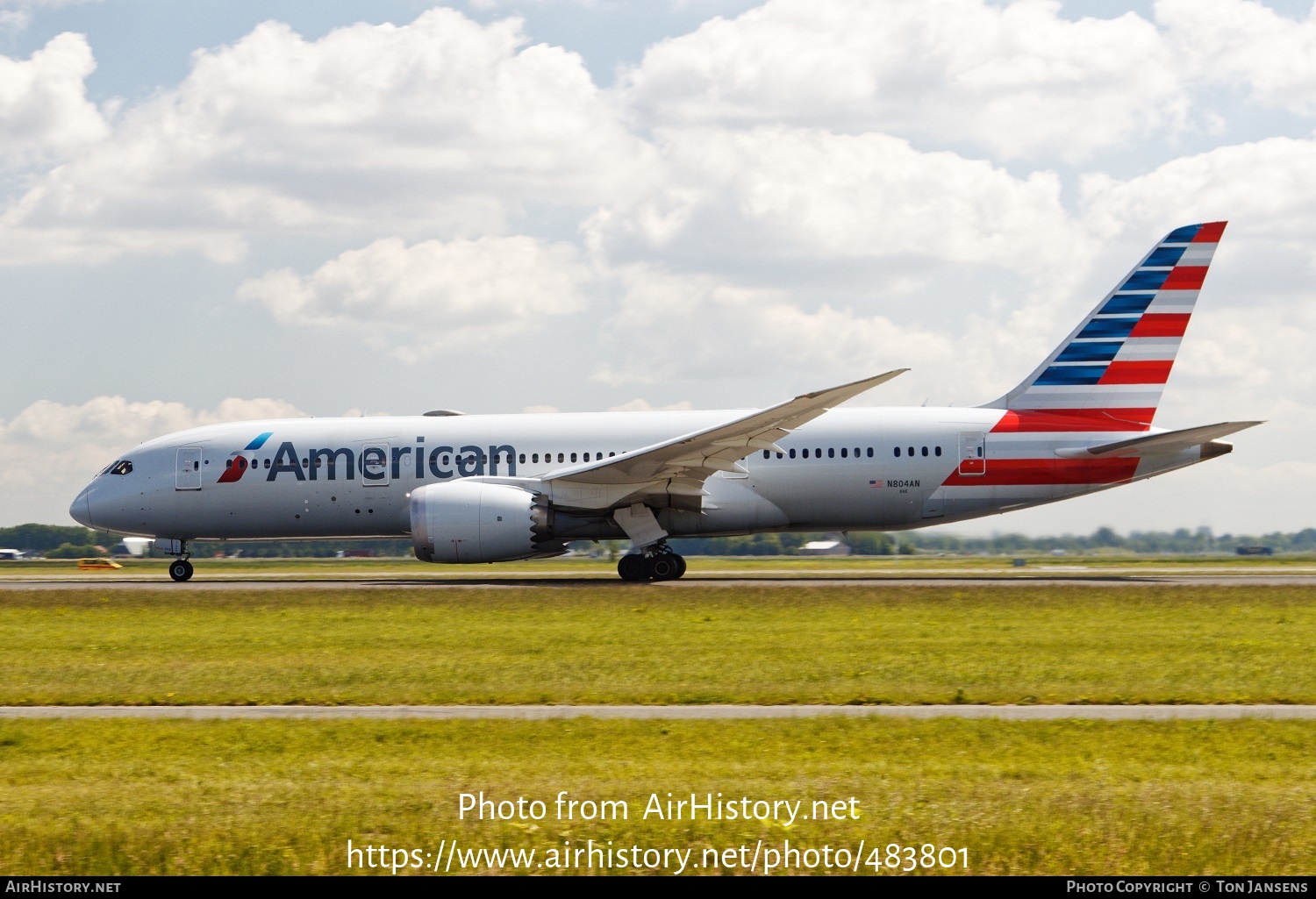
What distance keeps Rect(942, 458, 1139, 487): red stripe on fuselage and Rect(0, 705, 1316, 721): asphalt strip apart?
54.2 ft

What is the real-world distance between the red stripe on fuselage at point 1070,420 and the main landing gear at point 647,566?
25.0ft

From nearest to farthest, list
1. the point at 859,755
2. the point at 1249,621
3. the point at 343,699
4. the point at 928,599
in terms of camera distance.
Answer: the point at 859,755 < the point at 343,699 < the point at 1249,621 < the point at 928,599

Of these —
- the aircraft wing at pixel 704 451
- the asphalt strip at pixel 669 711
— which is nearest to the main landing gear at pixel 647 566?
the aircraft wing at pixel 704 451

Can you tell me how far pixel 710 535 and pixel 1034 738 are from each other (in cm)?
1897

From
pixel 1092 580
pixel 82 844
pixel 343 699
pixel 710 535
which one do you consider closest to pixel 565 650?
pixel 343 699

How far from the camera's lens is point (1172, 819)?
7.10 meters

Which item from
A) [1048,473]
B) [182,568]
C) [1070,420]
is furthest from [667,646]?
[182,568]

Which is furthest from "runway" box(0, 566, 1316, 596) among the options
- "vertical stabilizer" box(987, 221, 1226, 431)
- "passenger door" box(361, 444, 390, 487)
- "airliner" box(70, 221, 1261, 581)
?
"vertical stabilizer" box(987, 221, 1226, 431)

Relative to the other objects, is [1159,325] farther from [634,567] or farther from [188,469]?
[188,469]

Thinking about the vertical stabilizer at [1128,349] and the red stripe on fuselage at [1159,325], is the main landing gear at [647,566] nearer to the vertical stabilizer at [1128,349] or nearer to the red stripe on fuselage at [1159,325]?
the vertical stabilizer at [1128,349]

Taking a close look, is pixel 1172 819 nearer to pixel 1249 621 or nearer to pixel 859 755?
pixel 859 755

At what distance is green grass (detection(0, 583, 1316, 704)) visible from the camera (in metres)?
12.2

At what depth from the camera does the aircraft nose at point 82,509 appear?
99.6 feet

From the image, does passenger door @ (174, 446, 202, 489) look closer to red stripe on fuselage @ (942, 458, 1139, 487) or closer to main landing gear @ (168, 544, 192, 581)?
main landing gear @ (168, 544, 192, 581)
